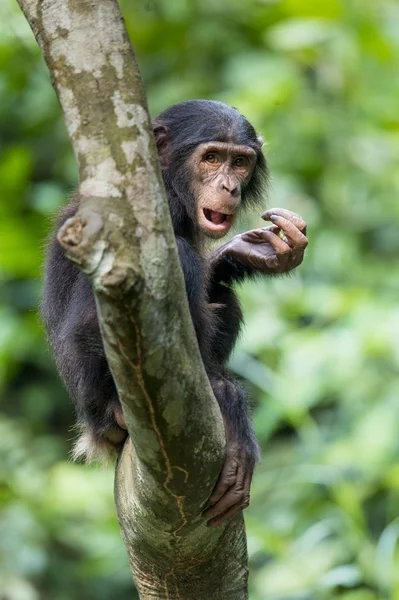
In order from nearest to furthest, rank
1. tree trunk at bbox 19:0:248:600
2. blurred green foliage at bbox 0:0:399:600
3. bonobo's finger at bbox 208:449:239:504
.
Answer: tree trunk at bbox 19:0:248:600
bonobo's finger at bbox 208:449:239:504
blurred green foliage at bbox 0:0:399:600

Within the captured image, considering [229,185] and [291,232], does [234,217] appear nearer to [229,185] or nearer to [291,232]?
[229,185]

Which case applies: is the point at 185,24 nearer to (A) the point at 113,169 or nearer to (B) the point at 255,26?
(B) the point at 255,26

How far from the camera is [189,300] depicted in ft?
9.18

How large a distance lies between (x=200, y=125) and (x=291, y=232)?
30.5 inches

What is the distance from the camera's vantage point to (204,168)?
3.53 metres

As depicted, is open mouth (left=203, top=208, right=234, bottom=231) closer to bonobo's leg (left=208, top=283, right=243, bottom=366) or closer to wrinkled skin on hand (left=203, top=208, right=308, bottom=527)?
wrinkled skin on hand (left=203, top=208, right=308, bottom=527)

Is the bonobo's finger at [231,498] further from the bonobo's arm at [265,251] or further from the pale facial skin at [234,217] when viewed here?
the bonobo's arm at [265,251]

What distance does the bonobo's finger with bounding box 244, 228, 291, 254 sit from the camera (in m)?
3.12

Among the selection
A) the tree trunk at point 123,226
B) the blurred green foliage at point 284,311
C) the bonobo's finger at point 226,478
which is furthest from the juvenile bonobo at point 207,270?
the blurred green foliage at point 284,311

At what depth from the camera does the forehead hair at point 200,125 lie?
3564mm

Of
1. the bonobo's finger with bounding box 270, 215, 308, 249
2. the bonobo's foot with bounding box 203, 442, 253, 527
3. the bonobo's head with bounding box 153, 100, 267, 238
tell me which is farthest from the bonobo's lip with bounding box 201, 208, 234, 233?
the bonobo's foot with bounding box 203, 442, 253, 527

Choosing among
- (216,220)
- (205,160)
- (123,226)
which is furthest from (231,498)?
(205,160)

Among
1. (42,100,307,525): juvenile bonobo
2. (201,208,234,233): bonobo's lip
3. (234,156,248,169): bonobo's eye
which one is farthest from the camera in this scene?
(234,156,248,169): bonobo's eye

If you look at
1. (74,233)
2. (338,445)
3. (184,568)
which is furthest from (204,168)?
(338,445)
